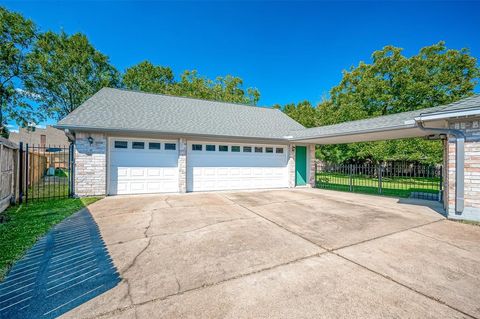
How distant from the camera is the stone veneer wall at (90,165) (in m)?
8.05

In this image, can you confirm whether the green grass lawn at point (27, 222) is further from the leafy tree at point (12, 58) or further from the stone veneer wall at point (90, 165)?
the leafy tree at point (12, 58)

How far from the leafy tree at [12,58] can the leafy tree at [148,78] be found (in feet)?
30.9

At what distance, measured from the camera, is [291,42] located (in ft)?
52.5

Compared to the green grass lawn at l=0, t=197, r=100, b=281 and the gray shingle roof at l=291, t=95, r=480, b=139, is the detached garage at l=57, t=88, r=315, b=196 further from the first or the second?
the gray shingle roof at l=291, t=95, r=480, b=139

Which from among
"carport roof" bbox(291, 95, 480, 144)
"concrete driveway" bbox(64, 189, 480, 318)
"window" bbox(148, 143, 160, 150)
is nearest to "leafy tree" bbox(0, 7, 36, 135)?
"window" bbox(148, 143, 160, 150)

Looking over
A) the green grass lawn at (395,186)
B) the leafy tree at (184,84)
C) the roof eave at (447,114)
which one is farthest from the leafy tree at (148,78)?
the roof eave at (447,114)

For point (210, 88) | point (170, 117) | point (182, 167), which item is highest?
point (210, 88)

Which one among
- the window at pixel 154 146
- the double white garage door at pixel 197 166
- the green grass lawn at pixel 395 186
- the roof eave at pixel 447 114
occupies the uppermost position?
the roof eave at pixel 447 114

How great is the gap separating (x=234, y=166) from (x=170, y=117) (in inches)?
161

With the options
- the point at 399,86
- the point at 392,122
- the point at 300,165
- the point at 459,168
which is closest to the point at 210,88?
the point at 300,165

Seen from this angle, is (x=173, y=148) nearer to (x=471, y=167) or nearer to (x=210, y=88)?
(x=471, y=167)

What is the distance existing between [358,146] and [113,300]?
70.5ft

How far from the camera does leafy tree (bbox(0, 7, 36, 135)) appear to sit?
54.6 ft

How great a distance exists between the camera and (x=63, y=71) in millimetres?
19531
